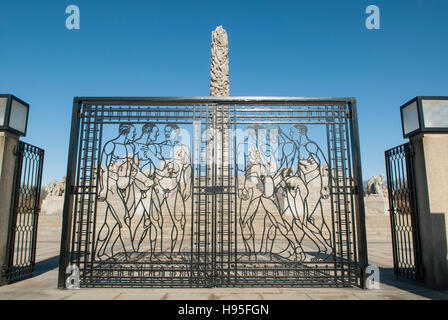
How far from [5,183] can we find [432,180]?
624 cm

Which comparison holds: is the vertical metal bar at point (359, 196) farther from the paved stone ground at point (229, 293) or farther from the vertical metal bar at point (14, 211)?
the vertical metal bar at point (14, 211)

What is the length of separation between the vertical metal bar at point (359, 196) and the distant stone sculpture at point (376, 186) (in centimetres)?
1404

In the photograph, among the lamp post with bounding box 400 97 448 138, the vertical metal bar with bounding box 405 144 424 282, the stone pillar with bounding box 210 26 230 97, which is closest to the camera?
the lamp post with bounding box 400 97 448 138

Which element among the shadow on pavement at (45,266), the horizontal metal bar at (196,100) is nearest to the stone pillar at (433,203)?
the horizontal metal bar at (196,100)

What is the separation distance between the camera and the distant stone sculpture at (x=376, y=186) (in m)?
16.8

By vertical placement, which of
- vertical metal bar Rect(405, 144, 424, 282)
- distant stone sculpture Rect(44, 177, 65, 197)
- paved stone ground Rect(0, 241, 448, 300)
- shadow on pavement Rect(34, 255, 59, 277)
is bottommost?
A: shadow on pavement Rect(34, 255, 59, 277)

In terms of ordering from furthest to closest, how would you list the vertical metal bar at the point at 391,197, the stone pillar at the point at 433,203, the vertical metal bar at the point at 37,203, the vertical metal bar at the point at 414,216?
the vertical metal bar at the point at 391,197 < the vertical metal bar at the point at 37,203 < the vertical metal bar at the point at 414,216 < the stone pillar at the point at 433,203

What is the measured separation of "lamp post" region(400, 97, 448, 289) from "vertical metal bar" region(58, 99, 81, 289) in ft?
16.7

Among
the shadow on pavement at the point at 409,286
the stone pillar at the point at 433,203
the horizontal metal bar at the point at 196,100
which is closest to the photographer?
the shadow on pavement at the point at 409,286

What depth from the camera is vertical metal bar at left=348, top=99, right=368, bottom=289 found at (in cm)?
416

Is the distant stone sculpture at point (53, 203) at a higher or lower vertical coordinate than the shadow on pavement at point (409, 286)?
higher

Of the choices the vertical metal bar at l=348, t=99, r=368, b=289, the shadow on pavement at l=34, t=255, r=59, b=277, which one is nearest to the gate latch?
the vertical metal bar at l=348, t=99, r=368, b=289

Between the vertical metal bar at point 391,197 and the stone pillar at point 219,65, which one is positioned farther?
the stone pillar at point 219,65

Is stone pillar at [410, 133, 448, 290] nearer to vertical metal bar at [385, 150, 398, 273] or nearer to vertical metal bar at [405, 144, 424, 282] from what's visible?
vertical metal bar at [405, 144, 424, 282]
